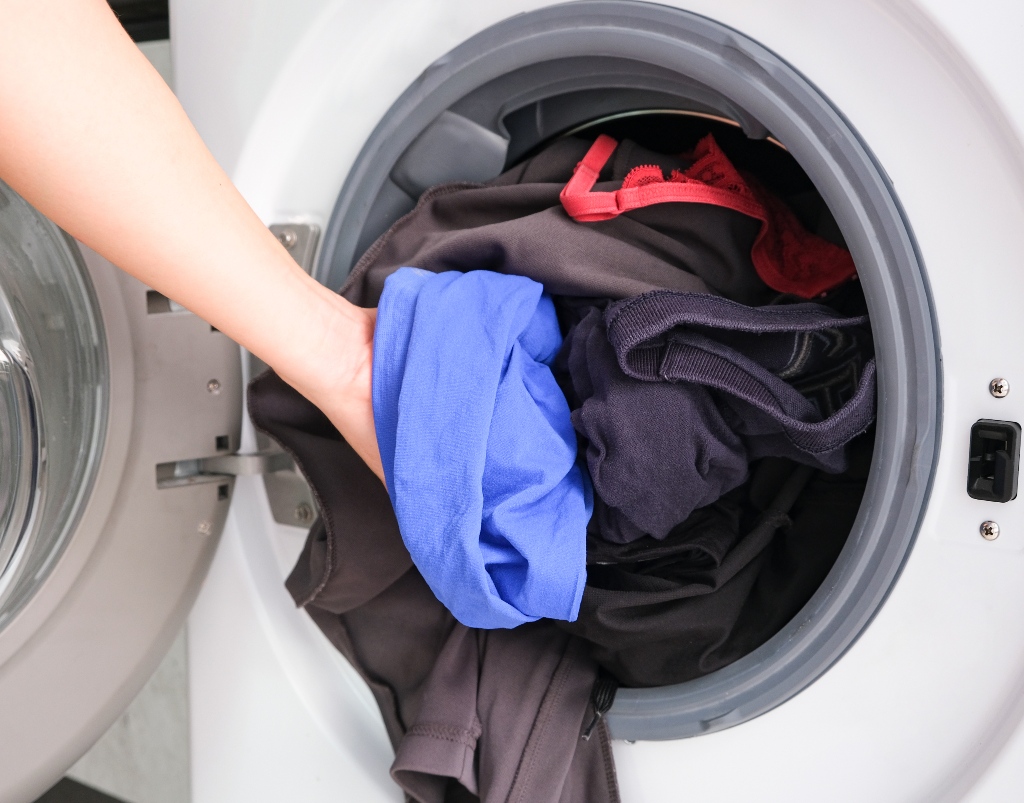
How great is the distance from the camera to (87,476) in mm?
577

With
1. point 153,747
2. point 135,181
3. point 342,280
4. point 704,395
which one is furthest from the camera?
point 153,747

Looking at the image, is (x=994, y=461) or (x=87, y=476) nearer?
(x=994, y=461)

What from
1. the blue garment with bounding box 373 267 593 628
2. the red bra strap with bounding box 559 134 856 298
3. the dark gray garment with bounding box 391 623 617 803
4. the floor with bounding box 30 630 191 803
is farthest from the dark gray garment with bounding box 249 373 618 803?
the floor with bounding box 30 630 191 803

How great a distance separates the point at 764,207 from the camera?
22.5 inches

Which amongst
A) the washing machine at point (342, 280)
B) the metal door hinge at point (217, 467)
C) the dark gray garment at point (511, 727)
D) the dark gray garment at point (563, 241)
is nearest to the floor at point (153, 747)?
the washing machine at point (342, 280)

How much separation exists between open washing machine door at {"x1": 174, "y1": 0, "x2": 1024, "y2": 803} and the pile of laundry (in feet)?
0.12

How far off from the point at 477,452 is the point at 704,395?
5.6 inches

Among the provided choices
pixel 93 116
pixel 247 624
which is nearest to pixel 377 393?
pixel 93 116

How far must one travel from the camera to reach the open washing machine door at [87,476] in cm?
→ 53

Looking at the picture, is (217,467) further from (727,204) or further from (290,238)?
(727,204)

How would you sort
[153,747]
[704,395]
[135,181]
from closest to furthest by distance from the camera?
[135,181]
[704,395]
[153,747]

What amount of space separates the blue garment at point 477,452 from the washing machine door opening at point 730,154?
12 centimetres

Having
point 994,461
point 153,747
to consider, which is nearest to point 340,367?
point 994,461

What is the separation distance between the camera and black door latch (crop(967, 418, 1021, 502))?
40 centimetres
